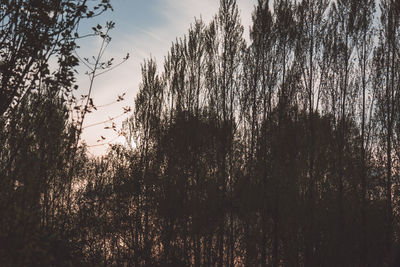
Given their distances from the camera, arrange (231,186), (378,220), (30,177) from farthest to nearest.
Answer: (231,186) < (378,220) < (30,177)

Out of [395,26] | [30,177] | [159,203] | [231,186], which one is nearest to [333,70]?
[395,26]

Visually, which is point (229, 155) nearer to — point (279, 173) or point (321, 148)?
point (279, 173)

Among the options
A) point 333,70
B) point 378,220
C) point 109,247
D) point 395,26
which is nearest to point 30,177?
point 378,220

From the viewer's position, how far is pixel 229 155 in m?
15.3

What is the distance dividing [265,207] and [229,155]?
9.52 ft

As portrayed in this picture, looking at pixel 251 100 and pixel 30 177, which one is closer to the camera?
pixel 30 177

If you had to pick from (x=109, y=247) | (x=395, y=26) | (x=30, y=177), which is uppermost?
(x=395, y=26)

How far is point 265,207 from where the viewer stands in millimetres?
13781

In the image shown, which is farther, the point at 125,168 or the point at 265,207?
the point at 125,168

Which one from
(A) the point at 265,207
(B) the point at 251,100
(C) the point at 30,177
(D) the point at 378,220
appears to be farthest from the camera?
(B) the point at 251,100

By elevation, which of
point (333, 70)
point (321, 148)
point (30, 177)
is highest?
point (333, 70)

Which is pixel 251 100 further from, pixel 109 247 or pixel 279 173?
pixel 109 247

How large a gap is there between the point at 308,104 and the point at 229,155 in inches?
224

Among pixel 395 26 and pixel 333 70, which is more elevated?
pixel 395 26
